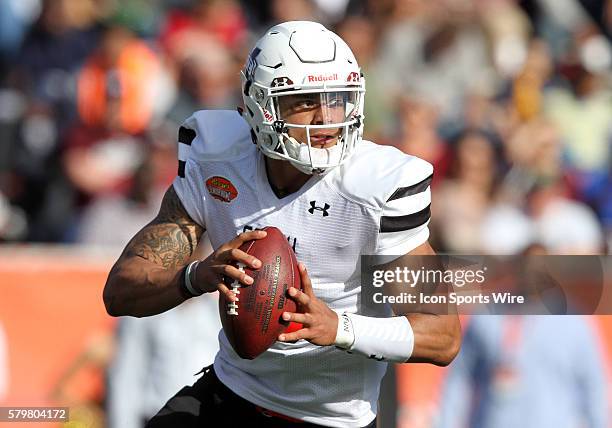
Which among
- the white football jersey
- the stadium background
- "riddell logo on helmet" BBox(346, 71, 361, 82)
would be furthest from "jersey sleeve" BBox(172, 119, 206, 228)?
the stadium background

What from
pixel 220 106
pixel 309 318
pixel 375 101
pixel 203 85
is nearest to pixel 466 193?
pixel 375 101

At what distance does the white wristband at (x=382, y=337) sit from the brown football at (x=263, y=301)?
24 cm

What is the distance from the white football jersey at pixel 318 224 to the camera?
3863mm

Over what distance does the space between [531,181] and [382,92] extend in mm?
1308

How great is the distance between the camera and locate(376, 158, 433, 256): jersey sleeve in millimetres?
3828

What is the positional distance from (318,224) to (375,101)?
4623 millimetres

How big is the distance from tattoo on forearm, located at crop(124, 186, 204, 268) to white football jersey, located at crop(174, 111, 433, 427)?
1.8 inches

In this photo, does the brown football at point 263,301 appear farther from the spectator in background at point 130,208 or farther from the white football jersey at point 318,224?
the spectator in background at point 130,208

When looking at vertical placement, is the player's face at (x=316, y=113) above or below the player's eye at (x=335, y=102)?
below

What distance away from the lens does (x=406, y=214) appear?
12.6ft

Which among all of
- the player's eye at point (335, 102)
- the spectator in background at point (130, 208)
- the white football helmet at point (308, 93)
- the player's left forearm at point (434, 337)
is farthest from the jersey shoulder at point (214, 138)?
the spectator in background at point (130, 208)

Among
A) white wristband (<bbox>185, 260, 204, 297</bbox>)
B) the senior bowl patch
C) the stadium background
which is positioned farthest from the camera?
the stadium background

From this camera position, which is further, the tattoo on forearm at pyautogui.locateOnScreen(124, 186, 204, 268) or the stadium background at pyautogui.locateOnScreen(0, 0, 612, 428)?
the stadium background at pyautogui.locateOnScreen(0, 0, 612, 428)

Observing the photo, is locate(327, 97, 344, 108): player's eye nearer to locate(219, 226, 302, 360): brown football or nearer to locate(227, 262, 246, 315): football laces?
locate(219, 226, 302, 360): brown football
